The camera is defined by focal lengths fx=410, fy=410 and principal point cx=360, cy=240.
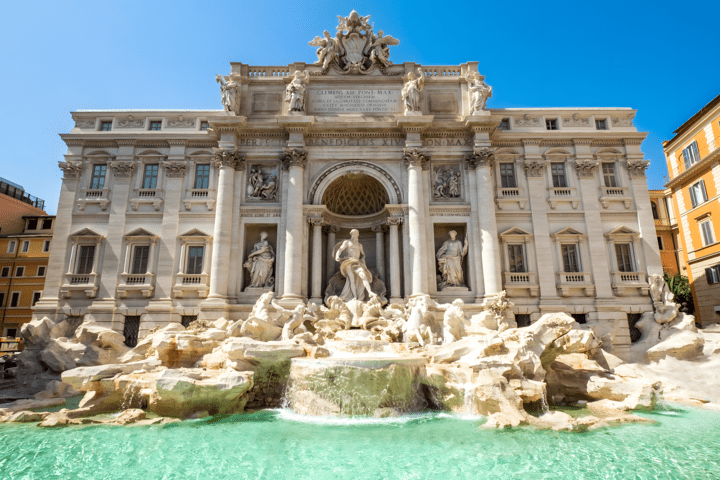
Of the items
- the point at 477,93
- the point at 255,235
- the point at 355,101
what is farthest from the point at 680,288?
the point at 255,235

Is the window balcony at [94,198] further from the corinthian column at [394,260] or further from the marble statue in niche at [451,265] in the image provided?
the marble statue in niche at [451,265]

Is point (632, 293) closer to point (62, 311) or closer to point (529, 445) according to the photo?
point (529, 445)

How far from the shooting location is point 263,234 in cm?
2038

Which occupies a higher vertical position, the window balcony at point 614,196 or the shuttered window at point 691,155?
the shuttered window at point 691,155

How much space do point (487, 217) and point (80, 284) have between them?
20.2 metres

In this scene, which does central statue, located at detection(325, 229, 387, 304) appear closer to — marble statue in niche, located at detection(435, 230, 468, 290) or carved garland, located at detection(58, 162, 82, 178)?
marble statue in niche, located at detection(435, 230, 468, 290)

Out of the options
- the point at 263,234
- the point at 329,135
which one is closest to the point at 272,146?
the point at 329,135

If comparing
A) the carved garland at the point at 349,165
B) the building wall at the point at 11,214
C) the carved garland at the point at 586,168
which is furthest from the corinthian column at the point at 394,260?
the building wall at the point at 11,214

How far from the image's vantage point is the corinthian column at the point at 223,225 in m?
19.3

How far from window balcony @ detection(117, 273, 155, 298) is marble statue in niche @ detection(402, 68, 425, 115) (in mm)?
15226

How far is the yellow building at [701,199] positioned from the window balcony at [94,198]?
32741 mm

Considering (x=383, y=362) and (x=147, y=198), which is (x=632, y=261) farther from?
(x=147, y=198)

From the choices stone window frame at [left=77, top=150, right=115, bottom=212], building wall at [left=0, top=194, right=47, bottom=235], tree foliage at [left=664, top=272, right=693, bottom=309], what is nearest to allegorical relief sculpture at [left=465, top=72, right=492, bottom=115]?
stone window frame at [left=77, top=150, right=115, bottom=212]

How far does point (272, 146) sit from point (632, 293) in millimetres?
19416
